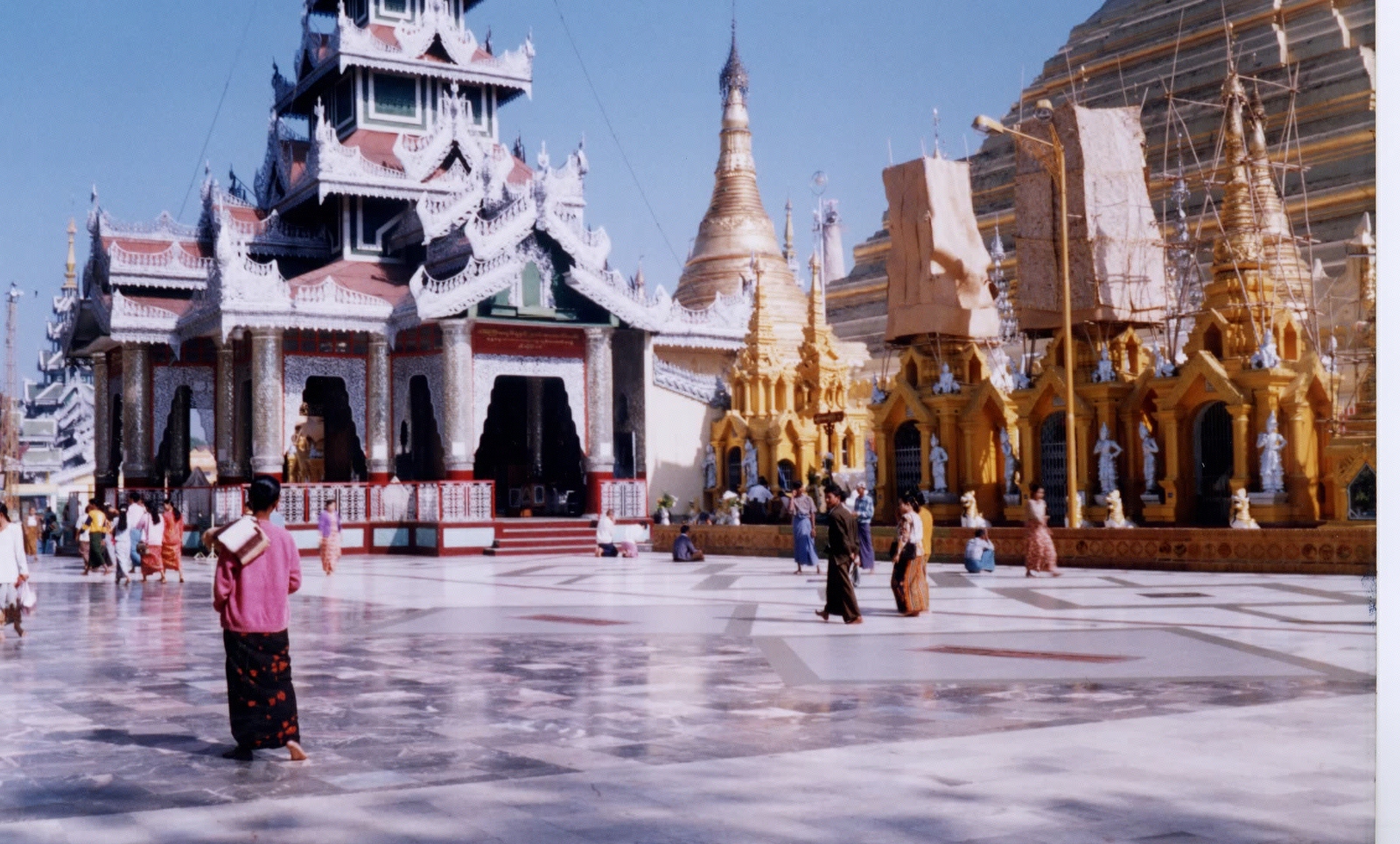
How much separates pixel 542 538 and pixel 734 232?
16.3 metres

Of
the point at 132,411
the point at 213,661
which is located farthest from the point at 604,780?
the point at 132,411

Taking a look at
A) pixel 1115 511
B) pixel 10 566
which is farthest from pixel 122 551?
pixel 1115 511

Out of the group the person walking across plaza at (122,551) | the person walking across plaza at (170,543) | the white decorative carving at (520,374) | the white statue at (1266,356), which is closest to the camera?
the white statue at (1266,356)

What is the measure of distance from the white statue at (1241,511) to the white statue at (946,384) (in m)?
5.91

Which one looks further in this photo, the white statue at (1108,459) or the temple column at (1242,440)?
the white statue at (1108,459)

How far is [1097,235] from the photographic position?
73.7 feet

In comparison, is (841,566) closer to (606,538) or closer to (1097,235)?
(1097,235)

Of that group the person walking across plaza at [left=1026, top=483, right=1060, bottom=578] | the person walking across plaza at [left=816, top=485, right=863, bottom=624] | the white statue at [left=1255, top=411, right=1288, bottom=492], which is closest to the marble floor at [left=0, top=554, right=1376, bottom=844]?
the person walking across plaza at [left=816, top=485, right=863, bottom=624]

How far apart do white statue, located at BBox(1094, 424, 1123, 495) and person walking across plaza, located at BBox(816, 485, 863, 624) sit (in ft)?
31.5

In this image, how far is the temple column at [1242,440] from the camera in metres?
18.9

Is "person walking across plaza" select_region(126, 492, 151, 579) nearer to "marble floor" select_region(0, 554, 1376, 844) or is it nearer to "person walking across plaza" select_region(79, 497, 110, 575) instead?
"person walking across plaza" select_region(79, 497, 110, 575)

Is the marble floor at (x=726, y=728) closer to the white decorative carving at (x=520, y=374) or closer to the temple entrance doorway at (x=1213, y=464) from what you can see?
the temple entrance doorway at (x=1213, y=464)

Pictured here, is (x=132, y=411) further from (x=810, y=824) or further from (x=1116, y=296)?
(x=810, y=824)

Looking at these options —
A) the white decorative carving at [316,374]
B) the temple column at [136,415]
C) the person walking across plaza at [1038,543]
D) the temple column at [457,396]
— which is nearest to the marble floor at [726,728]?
the person walking across plaza at [1038,543]
